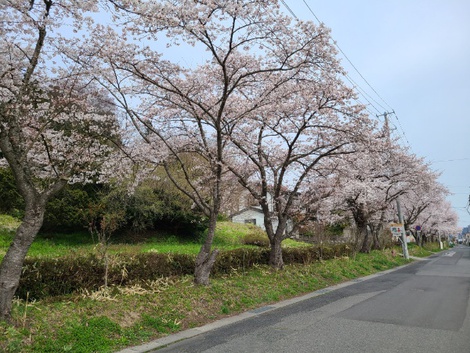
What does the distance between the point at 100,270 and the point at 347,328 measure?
5.24m

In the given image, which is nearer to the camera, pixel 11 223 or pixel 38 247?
pixel 38 247

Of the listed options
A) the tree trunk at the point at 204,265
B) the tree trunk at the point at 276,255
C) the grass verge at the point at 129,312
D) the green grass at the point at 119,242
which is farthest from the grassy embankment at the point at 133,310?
the green grass at the point at 119,242

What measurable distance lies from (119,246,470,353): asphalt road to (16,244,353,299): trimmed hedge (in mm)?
2504

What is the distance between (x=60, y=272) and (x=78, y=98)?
146 inches

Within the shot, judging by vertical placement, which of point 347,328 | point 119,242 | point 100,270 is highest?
point 119,242

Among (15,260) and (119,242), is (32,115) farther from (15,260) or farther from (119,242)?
(119,242)

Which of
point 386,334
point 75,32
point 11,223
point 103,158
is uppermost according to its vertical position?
point 75,32

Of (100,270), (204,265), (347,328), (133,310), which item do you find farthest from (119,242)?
(347,328)

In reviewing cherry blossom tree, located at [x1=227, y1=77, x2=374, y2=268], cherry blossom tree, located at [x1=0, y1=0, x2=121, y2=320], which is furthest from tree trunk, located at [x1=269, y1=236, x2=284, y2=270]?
cherry blossom tree, located at [x1=0, y1=0, x2=121, y2=320]

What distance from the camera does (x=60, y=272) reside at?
6820 mm

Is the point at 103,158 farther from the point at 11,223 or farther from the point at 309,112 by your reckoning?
the point at 11,223

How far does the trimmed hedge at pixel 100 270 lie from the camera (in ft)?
21.3

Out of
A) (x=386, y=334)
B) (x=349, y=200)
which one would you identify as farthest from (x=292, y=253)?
(x=386, y=334)

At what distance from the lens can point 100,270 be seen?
24.6 feet
